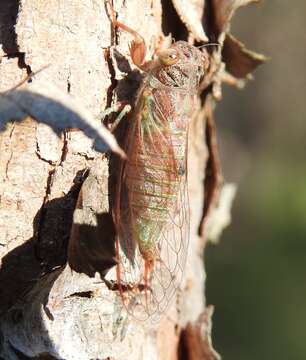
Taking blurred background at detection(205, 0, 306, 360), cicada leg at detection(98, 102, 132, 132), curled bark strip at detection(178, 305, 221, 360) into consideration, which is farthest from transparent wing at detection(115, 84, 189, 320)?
blurred background at detection(205, 0, 306, 360)

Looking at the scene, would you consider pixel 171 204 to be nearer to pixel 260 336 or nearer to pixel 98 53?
pixel 98 53

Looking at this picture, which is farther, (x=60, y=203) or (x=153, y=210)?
(x=153, y=210)

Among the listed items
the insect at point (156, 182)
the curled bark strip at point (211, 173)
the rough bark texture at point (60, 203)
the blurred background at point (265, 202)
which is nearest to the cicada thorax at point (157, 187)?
the insect at point (156, 182)

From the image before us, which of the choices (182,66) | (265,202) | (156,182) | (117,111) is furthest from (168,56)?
(265,202)

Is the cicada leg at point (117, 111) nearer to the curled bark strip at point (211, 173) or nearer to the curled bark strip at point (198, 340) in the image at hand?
the curled bark strip at point (211, 173)

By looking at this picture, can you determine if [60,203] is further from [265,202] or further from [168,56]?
[265,202]

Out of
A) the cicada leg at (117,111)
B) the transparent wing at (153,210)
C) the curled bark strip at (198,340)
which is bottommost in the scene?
the curled bark strip at (198,340)

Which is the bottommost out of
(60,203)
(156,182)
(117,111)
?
(60,203)
